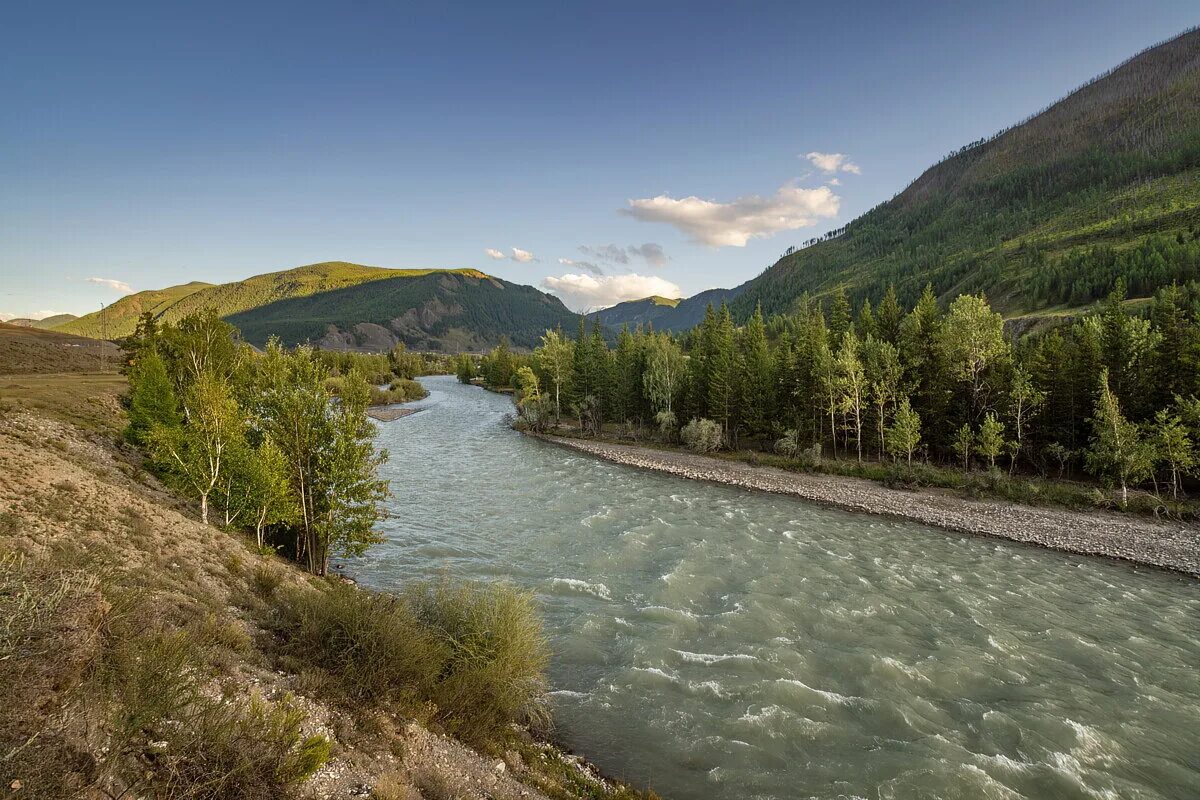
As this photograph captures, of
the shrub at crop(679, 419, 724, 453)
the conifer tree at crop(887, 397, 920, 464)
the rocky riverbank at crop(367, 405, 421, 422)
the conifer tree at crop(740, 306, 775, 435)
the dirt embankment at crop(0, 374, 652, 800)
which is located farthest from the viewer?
the rocky riverbank at crop(367, 405, 421, 422)

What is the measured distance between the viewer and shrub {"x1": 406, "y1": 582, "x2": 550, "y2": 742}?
11789 millimetres

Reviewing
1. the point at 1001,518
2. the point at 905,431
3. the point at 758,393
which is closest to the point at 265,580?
the point at 1001,518

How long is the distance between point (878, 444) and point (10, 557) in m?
54.6

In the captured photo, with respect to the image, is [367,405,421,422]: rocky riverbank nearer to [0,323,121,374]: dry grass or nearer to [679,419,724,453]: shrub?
[0,323,121,374]: dry grass

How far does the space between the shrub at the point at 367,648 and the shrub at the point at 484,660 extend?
553mm

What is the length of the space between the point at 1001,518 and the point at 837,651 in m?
23.2

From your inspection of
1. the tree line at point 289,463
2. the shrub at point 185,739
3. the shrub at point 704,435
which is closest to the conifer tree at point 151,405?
the tree line at point 289,463

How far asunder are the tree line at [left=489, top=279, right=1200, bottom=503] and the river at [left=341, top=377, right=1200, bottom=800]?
530 inches

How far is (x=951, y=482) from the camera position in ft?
126

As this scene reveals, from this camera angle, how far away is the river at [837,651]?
12820 millimetres

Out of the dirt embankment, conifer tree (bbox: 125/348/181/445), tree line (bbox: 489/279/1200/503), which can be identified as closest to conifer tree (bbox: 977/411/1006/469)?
tree line (bbox: 489/279/1200/503)

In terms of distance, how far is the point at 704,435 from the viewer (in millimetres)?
54031

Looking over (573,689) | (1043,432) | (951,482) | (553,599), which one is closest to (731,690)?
(573,689)

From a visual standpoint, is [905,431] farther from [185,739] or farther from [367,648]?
[185,739]
